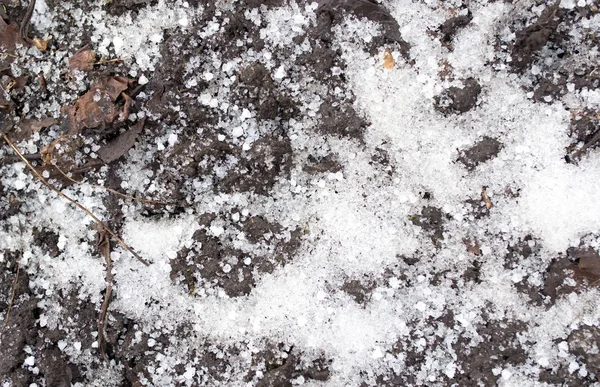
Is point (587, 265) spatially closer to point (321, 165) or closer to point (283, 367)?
point (321, 165)

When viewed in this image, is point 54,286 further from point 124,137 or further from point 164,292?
point 124,137

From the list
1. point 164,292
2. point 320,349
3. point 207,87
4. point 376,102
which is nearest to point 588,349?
point 320,349

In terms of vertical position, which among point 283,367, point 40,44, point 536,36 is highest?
point 536,36

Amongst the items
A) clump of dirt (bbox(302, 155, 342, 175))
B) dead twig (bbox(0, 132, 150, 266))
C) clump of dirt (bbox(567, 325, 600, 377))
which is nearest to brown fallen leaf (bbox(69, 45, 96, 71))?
dead twig (bbox(0, 132, 150, 266))

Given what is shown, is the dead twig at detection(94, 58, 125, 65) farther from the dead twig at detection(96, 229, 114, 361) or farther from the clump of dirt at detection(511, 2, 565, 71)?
the clump of dirt at detection(511, 2, 565, 71)

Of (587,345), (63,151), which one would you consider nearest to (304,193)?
(63,151)

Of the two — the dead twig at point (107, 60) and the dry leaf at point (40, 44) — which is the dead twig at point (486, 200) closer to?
the dead twig at point (107, 60)
